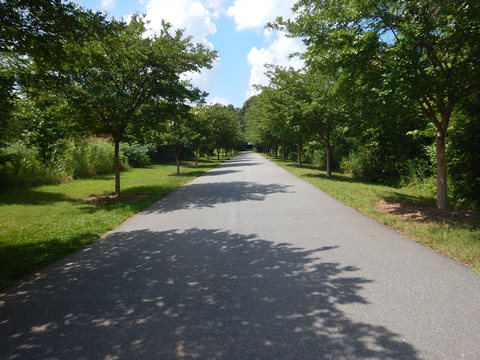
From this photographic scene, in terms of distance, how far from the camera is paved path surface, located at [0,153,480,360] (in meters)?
3.00

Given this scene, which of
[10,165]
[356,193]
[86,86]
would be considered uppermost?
[86,86]

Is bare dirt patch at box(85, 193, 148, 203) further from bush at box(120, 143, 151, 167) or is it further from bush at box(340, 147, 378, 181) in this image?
bush at box(120, 143, 151, 167)

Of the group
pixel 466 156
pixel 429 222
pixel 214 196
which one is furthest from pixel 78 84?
pixel 466 156

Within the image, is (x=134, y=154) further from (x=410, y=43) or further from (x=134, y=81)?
(x=410, y=43)

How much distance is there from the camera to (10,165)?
14.2 meters

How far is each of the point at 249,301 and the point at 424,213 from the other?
648 cm

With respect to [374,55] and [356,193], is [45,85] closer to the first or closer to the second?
[374,55]

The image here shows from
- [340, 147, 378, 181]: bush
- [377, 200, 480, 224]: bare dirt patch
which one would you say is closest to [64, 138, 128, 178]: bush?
[340, 147, 378, 181]: bush

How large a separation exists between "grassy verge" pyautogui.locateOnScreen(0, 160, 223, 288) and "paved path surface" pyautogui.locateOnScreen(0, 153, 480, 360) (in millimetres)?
542

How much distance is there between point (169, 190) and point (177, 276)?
32.8 feet

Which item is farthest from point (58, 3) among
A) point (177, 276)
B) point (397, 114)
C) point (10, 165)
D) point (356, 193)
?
point (10, 165)

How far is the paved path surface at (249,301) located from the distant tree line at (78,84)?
3902 mm

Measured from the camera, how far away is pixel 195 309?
3.71 metres

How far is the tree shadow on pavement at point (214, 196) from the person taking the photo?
10.6 m
